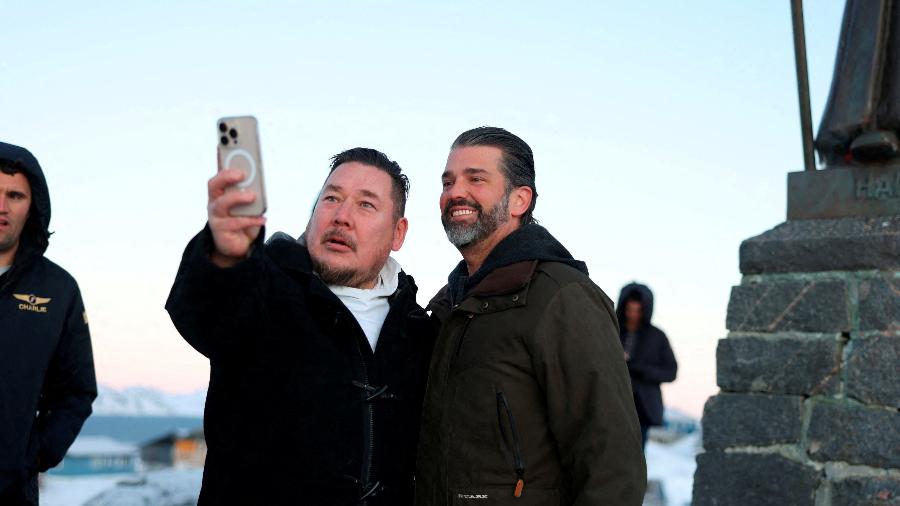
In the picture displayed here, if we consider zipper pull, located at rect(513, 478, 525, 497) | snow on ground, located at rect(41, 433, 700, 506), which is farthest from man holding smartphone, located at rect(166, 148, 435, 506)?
snow on ground, located at rect(41, 433, 700, 506)

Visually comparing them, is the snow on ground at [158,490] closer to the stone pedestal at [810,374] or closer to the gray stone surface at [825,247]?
the stone pedestal at [810,374]

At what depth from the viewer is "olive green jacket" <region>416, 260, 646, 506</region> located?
2697 millimetres

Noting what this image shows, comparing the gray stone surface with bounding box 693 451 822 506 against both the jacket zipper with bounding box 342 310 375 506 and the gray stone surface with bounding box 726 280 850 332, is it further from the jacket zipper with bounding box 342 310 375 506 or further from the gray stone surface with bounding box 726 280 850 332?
the jacket zipper with bounding box 342 310 375 506

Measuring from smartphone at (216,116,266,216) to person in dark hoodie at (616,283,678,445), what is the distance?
5.63 m

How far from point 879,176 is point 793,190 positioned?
0.40 m

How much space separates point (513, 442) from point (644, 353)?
16.6ft

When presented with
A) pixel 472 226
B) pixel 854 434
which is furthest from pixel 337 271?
pixel 854 434

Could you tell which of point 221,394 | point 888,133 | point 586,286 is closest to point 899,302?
point 888,133

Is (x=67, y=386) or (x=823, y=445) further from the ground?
(x=67, y=386)

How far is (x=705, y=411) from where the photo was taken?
4562 millimetres

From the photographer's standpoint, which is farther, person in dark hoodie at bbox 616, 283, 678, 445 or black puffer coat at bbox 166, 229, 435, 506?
person in dark hoodie at bbox 616, 283, 678, 445

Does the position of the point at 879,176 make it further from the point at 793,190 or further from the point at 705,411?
the point at 705,411

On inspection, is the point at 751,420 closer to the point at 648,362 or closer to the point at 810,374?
the point at 810,374

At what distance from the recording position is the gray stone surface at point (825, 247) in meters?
4.21
